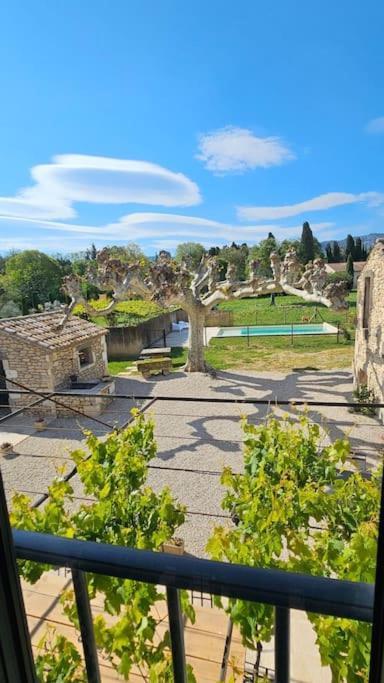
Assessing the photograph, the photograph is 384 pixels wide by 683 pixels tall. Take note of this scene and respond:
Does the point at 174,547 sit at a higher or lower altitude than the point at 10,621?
lower

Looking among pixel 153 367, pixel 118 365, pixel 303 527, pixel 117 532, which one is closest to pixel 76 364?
pixel 153 367

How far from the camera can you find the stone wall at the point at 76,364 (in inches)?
310

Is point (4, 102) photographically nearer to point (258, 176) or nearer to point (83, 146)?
point (83, 146)

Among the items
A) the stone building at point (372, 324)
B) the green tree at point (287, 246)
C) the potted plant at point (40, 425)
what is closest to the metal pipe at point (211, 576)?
the stone building at point (372, 324)

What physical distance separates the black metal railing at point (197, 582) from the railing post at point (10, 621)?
0.05 metres

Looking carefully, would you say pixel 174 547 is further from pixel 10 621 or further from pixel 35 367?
pixel 35 367

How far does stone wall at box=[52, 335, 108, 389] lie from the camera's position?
7866 mm

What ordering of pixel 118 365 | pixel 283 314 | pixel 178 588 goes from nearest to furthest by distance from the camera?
pixel 178 588, pixel 118 365, pixel 283 314

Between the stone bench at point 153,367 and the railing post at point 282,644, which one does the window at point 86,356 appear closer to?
the stone bench at point 153,367

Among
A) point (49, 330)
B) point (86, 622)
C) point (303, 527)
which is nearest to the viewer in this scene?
point (86, 622)

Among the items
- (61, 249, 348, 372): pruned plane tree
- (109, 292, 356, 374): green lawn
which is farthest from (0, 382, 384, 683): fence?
(109, 292, 356, 374): green lawn

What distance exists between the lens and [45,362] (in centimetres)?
763

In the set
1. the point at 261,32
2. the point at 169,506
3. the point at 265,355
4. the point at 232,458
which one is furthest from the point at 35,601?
the point at 265,355

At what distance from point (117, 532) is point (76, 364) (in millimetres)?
7166
